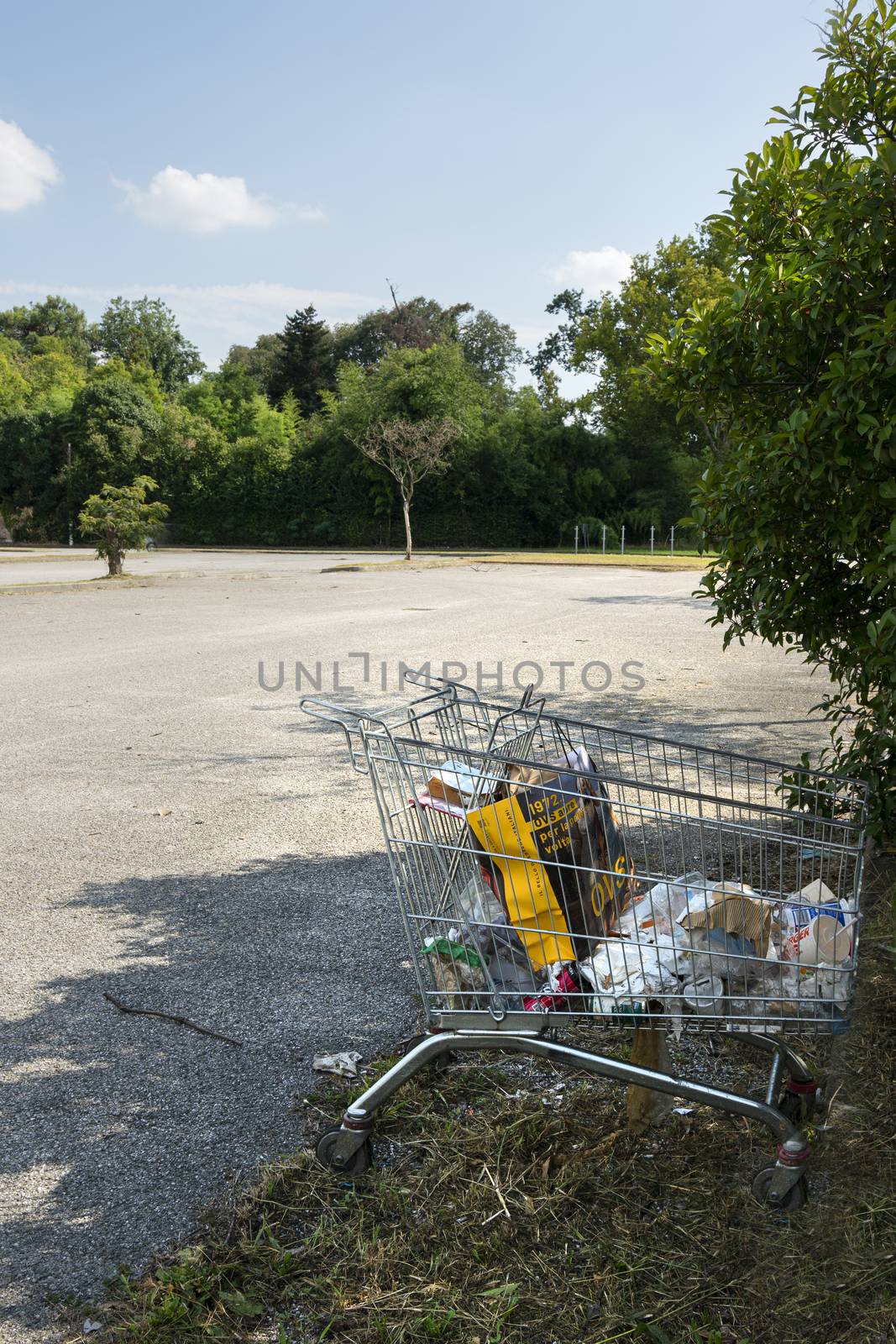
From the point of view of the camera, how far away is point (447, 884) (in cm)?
250

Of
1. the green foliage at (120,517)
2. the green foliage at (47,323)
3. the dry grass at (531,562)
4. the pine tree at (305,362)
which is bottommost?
the dry grass at (531,562)

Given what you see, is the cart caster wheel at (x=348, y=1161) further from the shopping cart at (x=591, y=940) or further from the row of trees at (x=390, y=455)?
the row of trees at (x=390, y=455)

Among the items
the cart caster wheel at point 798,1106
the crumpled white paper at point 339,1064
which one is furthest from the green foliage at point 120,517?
the cart caster wheel at point 798,1106

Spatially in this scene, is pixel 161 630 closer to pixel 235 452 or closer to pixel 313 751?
pixel 313 751

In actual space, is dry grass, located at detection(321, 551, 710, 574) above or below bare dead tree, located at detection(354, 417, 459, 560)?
below

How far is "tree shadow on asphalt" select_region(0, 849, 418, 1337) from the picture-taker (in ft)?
7.50

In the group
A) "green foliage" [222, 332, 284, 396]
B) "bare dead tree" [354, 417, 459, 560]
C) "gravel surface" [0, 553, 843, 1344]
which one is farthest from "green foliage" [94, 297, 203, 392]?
"gravel surface" [0, 553, 843, 1344]

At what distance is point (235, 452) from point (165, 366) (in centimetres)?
3512

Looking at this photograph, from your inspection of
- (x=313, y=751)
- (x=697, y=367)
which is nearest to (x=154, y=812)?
(x=313, y=751)

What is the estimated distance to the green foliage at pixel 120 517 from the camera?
20.9 metres

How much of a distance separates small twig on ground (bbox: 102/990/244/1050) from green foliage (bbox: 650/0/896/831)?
6.95 ft

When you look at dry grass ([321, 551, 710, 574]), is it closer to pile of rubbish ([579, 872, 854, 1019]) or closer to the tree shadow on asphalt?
the tree shadow on asphalt

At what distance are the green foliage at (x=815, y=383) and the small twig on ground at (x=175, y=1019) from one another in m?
2.12

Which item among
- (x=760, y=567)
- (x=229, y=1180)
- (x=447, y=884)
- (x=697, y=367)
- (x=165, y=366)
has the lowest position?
(x=229, y=1180)
